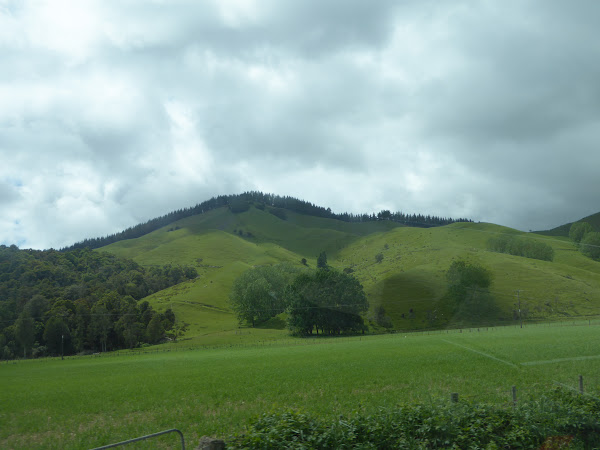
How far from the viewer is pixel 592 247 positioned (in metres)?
21.8

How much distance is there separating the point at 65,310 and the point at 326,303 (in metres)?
52.0

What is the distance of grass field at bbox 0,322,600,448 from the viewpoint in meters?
14.0

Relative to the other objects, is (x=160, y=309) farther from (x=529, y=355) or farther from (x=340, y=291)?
(x=529, y=355)

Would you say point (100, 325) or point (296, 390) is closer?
point (296, 390)

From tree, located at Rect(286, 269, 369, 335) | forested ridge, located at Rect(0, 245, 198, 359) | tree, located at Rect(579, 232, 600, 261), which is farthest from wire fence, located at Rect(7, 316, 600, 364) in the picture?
tree, located at Rect(579, 232, 600, 261)

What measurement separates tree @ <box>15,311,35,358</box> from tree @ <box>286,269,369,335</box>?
45.7 meters

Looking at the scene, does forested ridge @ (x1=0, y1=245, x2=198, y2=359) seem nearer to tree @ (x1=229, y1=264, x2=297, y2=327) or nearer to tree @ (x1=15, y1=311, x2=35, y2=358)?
tree @ (x1=15, y1=311, x2=35, y2=358)

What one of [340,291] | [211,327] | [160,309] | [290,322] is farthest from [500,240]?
[160,309]

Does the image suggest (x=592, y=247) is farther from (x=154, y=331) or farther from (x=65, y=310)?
(x=154, y=331)

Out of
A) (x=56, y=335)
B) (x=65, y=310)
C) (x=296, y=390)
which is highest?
(x=65, y=310)

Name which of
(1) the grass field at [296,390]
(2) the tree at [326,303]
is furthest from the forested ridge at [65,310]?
(2) the tree at [326,303]

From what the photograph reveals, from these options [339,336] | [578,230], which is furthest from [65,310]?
[578,230]

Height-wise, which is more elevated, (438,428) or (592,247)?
(592,247)

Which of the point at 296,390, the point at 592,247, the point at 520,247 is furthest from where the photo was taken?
the point at 520,247
